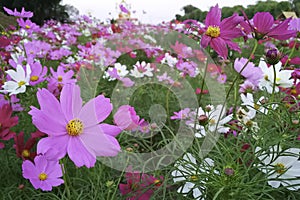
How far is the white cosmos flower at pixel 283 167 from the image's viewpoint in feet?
2.06

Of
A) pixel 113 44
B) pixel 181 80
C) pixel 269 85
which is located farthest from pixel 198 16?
pixel 269 85

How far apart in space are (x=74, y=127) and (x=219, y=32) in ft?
0.99

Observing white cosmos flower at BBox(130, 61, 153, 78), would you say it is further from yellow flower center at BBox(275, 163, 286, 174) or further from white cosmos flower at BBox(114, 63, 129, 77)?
yellow flower center at BBox(275, 163, 286, 174)

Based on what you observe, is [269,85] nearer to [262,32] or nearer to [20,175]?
[262,32]

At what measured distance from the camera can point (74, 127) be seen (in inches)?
19.1

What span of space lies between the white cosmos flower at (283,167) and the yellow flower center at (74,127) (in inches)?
12.1

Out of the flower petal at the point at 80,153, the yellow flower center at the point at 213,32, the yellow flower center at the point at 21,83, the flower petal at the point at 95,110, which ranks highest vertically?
the yellow flower center at the point at 213,32

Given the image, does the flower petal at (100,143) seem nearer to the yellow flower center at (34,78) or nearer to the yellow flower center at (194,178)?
the yellow flower center at (194,178)

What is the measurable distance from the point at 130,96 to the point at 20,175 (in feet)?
2.68

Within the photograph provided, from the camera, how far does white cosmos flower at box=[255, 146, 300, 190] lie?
626 mm

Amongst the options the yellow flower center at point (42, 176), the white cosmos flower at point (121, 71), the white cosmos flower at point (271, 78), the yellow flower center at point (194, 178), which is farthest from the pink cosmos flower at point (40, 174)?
the white cosmos flower at point (121, 71)

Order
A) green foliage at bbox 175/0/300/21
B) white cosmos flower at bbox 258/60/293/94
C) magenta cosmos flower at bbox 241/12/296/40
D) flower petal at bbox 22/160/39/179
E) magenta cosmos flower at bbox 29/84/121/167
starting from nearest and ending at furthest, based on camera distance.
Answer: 1. magenta cosmos flower at bbox 29/84/121/167
2. magenta cosmos flower at bbox 241/12/296/40
3. flower petal at bbox 22/160/39/179
4. white cosmos flower at bbox 258/60/293/94
5. green foliage at bbox 175/0/300/21

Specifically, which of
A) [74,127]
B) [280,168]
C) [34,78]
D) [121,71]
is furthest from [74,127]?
[121,71]

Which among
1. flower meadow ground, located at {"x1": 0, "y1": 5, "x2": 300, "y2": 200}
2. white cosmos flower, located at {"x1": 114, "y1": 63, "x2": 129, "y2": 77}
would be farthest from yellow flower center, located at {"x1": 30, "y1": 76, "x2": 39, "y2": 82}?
white cosmos flower, located at {"x1": 114, "y1": 63, "x2": 129, "y2": 77}
